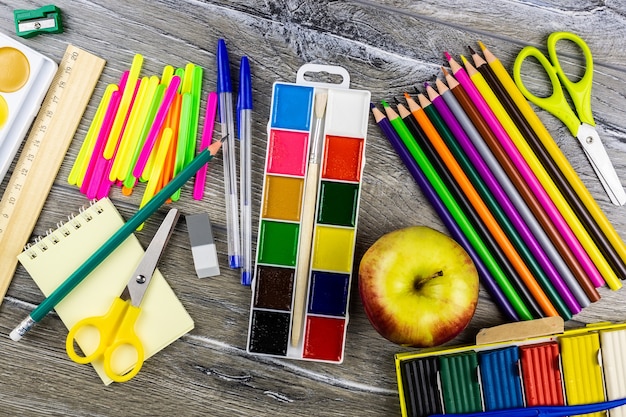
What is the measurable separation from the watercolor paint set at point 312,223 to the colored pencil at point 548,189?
0.19m

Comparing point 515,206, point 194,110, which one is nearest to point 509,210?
point 515,206

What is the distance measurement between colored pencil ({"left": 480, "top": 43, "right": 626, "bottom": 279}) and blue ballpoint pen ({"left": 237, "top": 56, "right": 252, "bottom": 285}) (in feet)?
1.20

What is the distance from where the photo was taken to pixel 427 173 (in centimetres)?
93

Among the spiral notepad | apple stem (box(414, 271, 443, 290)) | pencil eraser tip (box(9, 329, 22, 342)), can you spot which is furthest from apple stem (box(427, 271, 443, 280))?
pencil eraser tip (box(9, 329, 22, 342))

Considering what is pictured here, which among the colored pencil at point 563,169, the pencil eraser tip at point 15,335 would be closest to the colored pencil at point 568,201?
the colored pencil at point 563,169

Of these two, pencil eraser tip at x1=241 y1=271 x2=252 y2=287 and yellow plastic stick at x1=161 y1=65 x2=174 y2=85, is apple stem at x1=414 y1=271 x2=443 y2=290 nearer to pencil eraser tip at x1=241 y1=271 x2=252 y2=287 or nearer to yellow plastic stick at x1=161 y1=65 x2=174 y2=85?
pencil eraser tip at x1=241 y1=271 x2=252 y2=287

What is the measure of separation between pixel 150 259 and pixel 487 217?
51cm

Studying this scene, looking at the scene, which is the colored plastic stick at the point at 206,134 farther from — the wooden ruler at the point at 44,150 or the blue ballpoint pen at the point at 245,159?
the wooden ruler at the point at 44,150

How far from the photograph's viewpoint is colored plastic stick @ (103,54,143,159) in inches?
36.6

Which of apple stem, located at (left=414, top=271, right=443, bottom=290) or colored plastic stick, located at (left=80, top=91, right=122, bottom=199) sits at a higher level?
colored plastic stick, located at (left=80, top=91, right=122, bottom=199)

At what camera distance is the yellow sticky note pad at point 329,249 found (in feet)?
2.99

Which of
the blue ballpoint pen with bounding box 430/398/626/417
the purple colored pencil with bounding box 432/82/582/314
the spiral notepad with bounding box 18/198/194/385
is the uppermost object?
the purple colored pencil with bounding box 432/82/582/314

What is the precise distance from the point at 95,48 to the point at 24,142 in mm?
180

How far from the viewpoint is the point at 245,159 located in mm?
934
